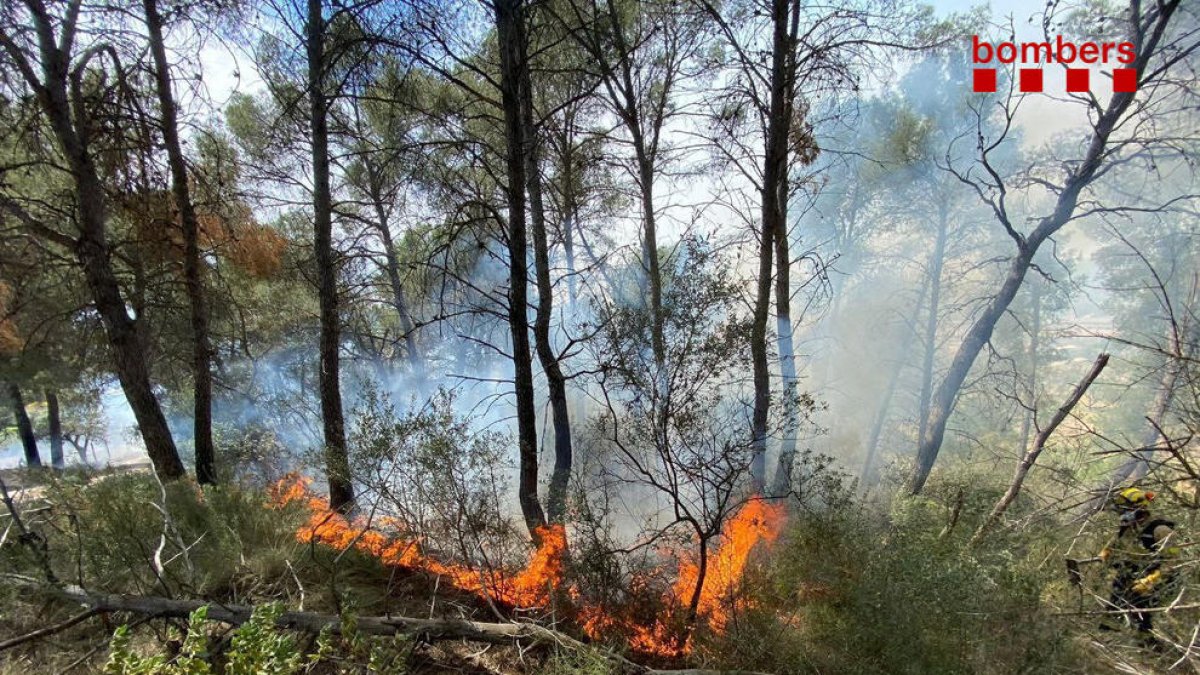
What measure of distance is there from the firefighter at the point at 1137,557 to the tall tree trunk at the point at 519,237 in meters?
4.54

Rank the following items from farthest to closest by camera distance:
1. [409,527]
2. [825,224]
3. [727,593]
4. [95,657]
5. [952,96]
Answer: [825,224]
[952,96]
[409,527]
[727,593]
[95,657]

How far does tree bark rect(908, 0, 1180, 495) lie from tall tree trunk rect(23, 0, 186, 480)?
973cm

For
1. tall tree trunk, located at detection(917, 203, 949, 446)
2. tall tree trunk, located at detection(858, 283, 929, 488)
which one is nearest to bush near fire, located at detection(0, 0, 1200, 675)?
tall tree trunk, located at detection(917, 203, 949, 446)

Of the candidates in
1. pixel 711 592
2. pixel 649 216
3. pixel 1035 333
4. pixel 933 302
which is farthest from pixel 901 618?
pixel 1035 333

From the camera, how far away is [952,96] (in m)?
10.1

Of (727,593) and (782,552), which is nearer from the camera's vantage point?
(727,593)

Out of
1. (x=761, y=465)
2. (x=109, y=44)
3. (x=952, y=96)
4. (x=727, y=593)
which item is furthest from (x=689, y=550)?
(x=952, y=96)

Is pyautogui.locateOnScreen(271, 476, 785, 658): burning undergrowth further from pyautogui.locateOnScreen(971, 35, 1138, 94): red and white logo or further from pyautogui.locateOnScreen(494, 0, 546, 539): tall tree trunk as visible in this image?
pyautogui.locateOnScreen(971, 35, 1138, 94): red and white logo

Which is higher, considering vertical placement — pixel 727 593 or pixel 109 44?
pixel 109 44

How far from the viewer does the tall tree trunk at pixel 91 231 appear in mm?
4793

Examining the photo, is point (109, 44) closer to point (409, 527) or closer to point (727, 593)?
point (409, 527)

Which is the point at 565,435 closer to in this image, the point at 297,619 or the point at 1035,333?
the point at 297,619

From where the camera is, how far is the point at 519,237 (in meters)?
5.00

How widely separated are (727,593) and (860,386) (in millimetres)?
13460
